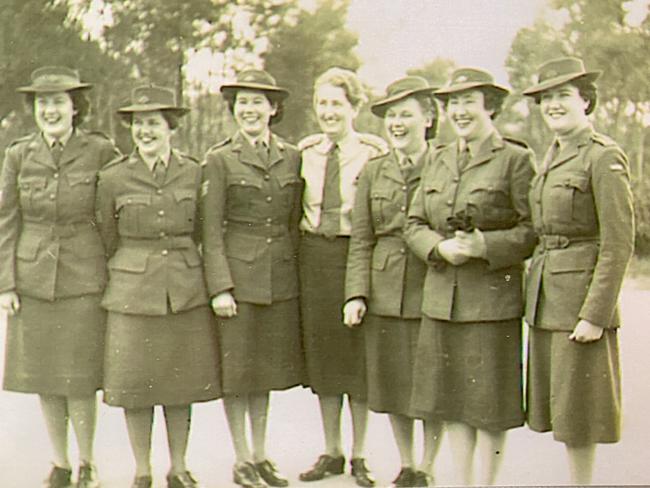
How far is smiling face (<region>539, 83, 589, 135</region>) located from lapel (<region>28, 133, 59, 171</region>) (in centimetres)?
178

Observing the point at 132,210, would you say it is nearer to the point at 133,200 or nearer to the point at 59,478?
the point at 133,200

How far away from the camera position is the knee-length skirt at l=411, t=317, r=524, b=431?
10.6ft

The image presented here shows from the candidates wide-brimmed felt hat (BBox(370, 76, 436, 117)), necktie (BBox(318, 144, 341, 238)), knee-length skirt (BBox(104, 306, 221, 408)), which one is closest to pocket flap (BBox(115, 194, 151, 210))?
knee-length skirt (BBox(104, 306, 221, 408))

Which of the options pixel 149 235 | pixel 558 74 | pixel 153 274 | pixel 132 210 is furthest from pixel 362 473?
pixel 558 74

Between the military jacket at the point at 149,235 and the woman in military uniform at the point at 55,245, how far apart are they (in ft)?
0.22

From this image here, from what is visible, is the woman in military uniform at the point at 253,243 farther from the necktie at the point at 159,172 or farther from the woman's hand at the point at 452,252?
the woman's hand at the point at 452,252

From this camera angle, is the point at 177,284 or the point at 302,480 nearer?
the point at 177,284

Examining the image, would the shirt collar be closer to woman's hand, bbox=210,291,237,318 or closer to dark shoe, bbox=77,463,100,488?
woman's hand, bbox=210,291,237,318

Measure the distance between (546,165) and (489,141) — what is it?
219 mm

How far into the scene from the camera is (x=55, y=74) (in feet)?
11.0

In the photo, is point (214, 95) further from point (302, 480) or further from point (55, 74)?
point (302, 480)

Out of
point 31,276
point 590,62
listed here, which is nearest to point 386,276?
point 590,62

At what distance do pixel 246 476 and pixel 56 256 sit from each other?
1.10 meters

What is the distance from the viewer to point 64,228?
329 cm
